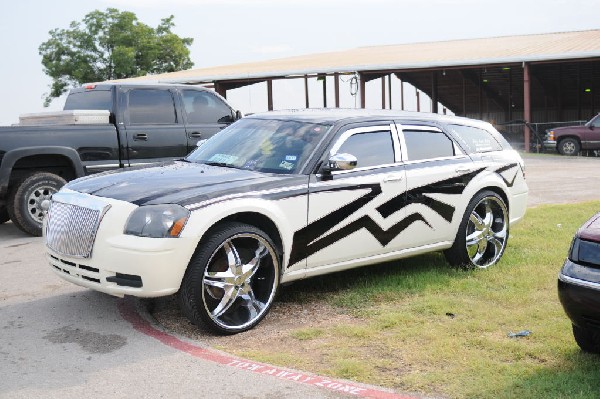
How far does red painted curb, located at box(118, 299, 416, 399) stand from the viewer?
4551 millimetres

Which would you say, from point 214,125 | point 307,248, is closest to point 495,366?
point 307,248

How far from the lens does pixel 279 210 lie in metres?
6.07

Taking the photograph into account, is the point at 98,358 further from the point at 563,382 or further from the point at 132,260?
the point at 563,382

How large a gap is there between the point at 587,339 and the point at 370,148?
272 cm

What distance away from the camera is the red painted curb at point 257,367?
14.9 feet

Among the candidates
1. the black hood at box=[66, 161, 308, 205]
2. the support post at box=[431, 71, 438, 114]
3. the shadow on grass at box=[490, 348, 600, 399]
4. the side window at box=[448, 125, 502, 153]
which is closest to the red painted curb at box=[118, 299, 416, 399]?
the shadow on grass at box=[490, 348, 600, 399]

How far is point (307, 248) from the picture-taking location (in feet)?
20.7

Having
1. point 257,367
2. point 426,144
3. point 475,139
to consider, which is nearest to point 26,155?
point 426,144

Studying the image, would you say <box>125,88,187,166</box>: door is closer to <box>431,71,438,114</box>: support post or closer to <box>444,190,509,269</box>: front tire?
<box>444,190,509,269</box>: front tire

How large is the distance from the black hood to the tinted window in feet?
15.3

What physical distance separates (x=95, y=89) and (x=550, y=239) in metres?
6.80

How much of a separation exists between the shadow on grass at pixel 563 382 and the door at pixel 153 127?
7.21 m

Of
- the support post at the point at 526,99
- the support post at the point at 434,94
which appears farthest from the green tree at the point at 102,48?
the support post at the point at 526,99

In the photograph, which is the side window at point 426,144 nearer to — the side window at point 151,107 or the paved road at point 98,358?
the paved road at point 98,358
